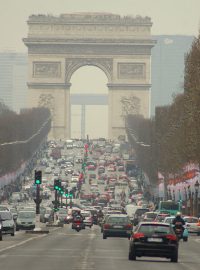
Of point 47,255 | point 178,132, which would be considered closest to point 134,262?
point 47,255

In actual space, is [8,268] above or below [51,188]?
below

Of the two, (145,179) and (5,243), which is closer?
(5,243)

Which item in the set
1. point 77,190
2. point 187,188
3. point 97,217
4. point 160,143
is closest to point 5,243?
point 97,217

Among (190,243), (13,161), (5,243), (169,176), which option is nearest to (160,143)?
(169,176)

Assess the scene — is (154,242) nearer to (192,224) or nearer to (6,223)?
(6,223)

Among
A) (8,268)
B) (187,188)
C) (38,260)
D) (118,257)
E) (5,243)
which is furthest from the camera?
(187,188)

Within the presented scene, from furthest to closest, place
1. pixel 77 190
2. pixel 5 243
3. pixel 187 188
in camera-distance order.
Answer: pixel 77 190, pixel 187 188, pixel 5 243

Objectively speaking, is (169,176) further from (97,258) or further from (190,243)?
(97,258)
